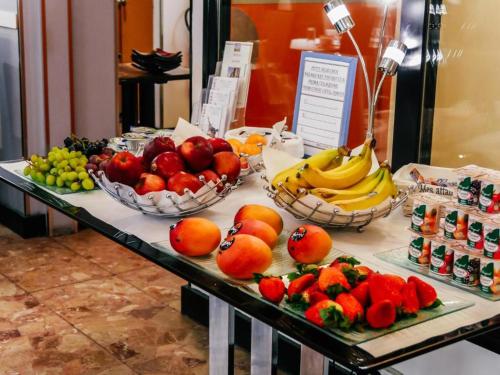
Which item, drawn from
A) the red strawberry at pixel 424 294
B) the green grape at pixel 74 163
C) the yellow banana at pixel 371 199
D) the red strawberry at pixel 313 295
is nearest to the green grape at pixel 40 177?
the green grape at pixel 74 163

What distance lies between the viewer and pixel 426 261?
1620 mm

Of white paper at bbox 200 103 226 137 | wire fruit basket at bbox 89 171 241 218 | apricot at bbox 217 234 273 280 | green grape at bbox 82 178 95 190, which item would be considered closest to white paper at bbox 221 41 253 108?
white paper at bbox 200 103 226 137

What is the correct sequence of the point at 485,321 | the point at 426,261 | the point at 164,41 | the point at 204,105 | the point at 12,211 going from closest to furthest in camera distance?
1. the point at 485,321
2. the point at 426,261
3. the point at 204,105
4. the point at 12,211
5. the point at 164,41

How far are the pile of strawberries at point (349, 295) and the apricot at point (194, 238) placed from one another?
25cm

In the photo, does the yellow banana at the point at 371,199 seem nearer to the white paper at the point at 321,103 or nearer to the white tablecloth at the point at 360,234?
the white tablecloth at the point at 360,234

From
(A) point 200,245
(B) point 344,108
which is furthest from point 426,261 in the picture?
(B) point 344,108

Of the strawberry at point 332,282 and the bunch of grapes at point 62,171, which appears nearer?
the strawberry at point 332,282

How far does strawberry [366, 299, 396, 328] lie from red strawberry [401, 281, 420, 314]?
0.06 m

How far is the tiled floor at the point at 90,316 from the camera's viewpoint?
3.20 meters

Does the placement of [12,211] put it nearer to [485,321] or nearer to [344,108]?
[344,108]

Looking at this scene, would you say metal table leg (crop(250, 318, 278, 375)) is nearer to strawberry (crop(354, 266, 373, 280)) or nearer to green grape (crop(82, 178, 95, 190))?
strawberry (crop(354, 266, 373, 280))

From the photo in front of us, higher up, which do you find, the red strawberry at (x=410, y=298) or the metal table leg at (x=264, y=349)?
the red strawberry at (x=410, y=298)

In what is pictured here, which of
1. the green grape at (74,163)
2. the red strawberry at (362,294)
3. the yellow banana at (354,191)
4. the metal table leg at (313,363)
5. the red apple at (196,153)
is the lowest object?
the metal table leg at (313,363)

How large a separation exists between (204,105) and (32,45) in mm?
2143
